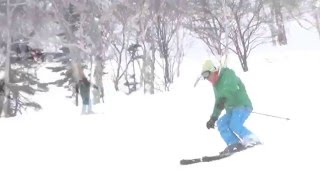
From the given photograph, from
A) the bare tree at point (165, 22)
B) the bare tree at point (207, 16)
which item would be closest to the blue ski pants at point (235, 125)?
the bare tree at point (207, 16)

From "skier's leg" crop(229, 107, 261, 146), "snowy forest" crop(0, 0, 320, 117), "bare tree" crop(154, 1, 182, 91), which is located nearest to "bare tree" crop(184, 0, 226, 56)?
"snowy forest" crop(0, 0, 320, 117)

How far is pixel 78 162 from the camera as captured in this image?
884 cm

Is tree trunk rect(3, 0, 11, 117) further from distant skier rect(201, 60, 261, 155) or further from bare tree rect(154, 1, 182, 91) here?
distant skier rect(201, 60, 261, 155)

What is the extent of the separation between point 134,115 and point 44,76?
30.5 meters

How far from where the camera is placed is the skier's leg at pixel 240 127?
25.2 feet

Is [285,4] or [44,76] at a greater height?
[285,4]

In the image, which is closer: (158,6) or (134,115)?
(134,115)

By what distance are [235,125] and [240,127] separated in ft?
0.30

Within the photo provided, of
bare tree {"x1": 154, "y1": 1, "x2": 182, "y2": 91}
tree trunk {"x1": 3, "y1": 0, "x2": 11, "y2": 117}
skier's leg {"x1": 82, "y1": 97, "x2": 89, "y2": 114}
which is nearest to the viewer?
skier's leg {"x1": 82, "y1": 97, "x2": 89, "y2": 114}

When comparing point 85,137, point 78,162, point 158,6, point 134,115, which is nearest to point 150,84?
point 158,6

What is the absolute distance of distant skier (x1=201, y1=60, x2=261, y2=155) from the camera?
7402mm

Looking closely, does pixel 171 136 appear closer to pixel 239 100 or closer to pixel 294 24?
pixel 239 100

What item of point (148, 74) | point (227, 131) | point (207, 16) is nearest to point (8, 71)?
point (148, 74)

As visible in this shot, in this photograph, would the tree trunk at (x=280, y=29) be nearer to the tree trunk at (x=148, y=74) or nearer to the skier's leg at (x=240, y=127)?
the tree trunk at (x=148, y=74)
